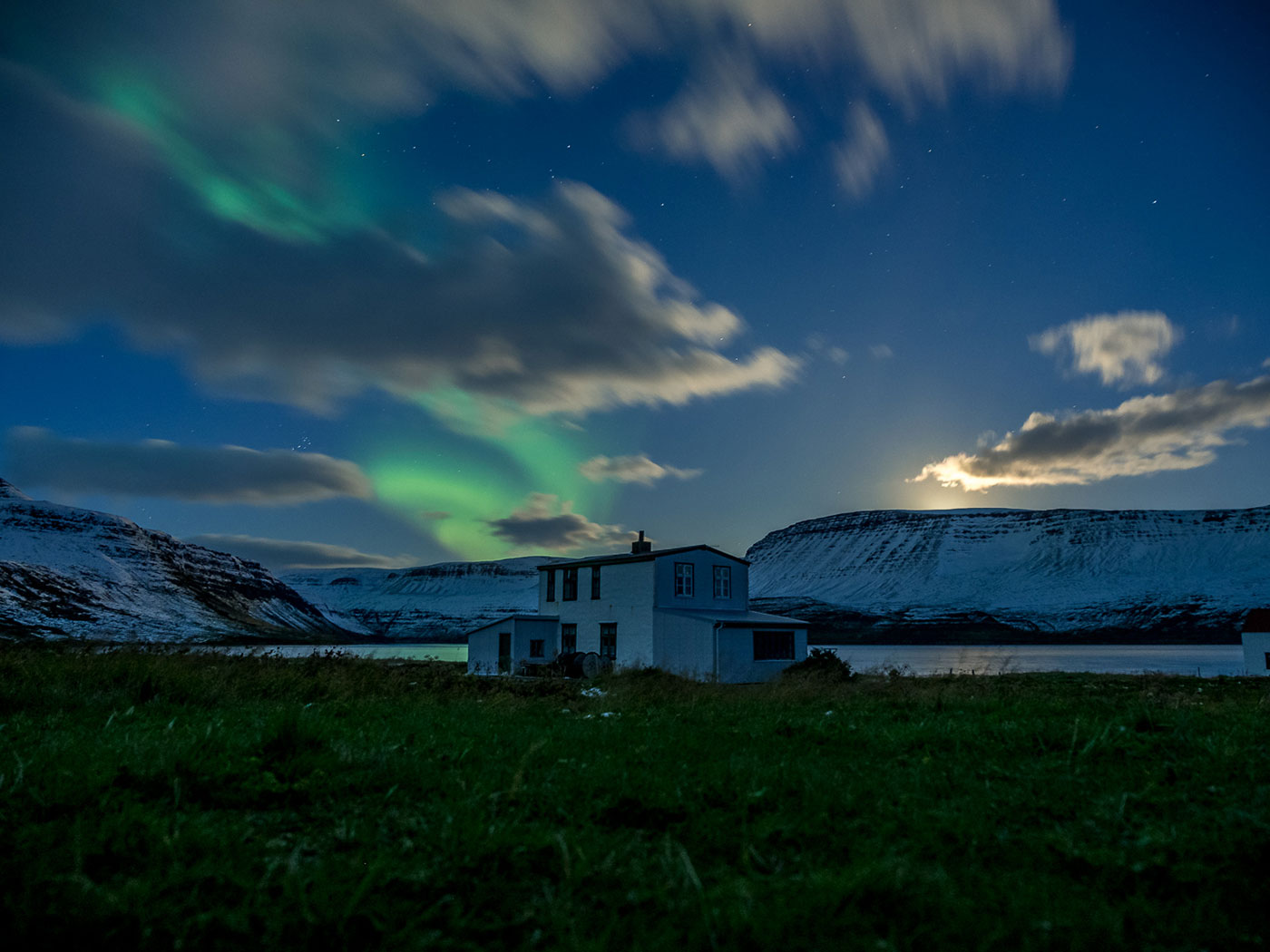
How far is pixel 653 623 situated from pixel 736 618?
4318 millimetres

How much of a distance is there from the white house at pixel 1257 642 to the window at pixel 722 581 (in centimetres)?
3385

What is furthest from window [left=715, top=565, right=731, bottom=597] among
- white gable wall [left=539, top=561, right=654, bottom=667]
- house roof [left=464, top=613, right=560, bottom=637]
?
house roof [left=464, top=613, right=560, bottom=637]

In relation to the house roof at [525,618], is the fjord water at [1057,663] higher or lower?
lower

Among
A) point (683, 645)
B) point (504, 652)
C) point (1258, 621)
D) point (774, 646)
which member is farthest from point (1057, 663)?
point (504, 652)

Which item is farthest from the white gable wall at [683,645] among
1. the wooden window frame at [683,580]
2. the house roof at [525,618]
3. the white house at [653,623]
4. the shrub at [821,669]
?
the house roof at [525,618]

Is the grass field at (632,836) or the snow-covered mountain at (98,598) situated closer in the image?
the grass field at (632,836)

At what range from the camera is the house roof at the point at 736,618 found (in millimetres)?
35312

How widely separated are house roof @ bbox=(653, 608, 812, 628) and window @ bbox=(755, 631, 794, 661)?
0.51m

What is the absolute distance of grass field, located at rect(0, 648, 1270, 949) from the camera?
11.6 ft

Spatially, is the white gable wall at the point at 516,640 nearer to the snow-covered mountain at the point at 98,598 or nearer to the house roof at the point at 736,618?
the house roof at the point at 736,618

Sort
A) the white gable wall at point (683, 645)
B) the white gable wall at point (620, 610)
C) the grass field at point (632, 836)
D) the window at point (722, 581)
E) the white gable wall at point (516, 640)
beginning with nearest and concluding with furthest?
the grass field at point (632, 836) < the white gable wall at point (683, 645) < the white gable wall at point (620, 610) < the window at point (722, 581) < the white gable wall at point (516, 640)

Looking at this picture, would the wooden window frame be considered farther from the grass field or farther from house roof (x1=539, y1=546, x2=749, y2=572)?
the grass field

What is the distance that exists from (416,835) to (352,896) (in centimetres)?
117

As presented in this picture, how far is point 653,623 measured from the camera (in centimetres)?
3659
